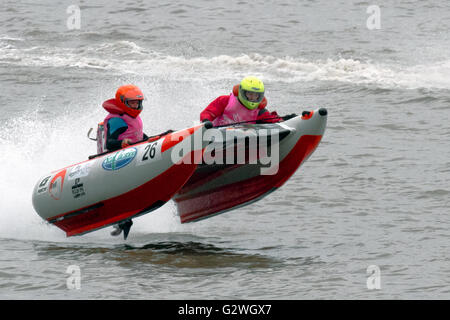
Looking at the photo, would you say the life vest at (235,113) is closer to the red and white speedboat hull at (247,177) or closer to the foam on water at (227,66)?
the red and white speedboat hull at (247,177)

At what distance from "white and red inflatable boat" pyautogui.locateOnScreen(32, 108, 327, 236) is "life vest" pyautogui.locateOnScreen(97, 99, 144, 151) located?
39 cm

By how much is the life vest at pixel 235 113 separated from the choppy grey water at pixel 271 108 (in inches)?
54.7

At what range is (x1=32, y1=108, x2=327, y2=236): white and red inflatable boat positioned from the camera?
353 inches

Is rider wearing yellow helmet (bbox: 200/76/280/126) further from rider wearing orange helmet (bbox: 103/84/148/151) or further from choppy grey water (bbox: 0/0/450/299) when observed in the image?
choppy grey water (bbox: 0/0/450/299)

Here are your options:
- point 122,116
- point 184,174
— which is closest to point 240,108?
point 184,174

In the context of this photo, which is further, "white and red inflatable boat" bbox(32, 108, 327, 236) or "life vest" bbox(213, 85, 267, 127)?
"life vest" bbox(213, 85, 267, 127)

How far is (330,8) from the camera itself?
80.6 feet

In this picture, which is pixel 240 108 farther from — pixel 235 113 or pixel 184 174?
pixel 184 174

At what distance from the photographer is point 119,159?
9344 mm

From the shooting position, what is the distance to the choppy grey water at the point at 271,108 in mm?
8258

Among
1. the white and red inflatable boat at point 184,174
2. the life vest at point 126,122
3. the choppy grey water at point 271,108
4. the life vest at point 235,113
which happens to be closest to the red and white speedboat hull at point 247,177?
the white and red inflatable boat at point 184,174

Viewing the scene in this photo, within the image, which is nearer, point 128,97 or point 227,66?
point 128,97

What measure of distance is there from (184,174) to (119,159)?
2.64ft

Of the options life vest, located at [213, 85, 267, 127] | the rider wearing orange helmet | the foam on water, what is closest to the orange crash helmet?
the rider wearing orange helmet
